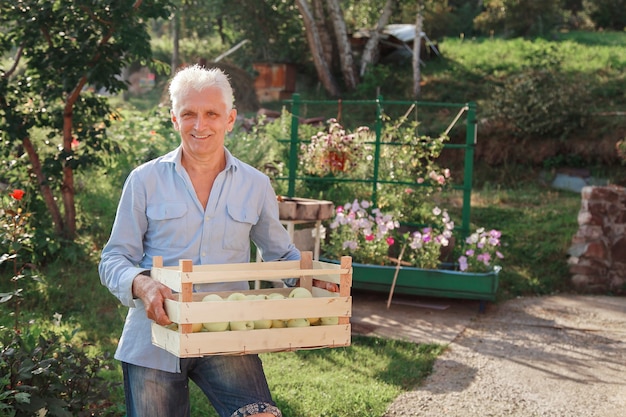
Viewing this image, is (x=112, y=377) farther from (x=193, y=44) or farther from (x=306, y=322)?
(x=193, y=44)

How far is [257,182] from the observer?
3154 millimetres

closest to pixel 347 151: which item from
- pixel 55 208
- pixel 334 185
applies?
pixel 334 185

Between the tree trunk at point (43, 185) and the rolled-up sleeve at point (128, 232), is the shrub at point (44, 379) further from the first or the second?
the tree trunk at point (43, 185)

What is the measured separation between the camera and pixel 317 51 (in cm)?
1861

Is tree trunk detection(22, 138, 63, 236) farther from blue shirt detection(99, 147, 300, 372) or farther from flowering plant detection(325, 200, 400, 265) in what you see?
blue shirt detection(99, 147, 300, 372)

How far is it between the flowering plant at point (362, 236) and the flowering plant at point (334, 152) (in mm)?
1017

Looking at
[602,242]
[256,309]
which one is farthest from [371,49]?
[256,309]

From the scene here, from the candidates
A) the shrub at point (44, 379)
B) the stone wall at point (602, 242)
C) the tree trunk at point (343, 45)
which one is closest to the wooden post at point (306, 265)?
the shrub at point (44, 379)

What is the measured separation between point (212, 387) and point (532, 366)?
3750mm

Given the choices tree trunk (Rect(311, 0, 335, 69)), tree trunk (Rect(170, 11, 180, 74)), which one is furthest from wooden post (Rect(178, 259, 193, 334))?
tree trunk (Rect(170, 11, 180, 74))

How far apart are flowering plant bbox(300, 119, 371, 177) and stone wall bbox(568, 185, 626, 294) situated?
229 centimetres

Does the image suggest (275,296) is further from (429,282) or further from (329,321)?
(429,282)

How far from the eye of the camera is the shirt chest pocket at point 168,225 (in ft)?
9.63

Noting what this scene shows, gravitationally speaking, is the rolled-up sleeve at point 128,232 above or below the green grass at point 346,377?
above
